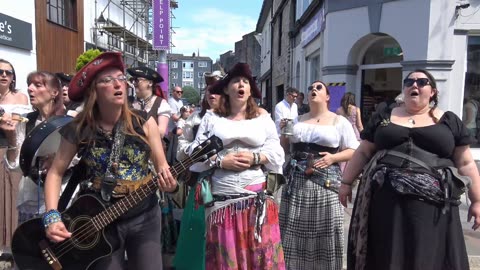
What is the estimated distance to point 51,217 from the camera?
6.95 ft

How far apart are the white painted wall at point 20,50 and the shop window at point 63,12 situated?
1.27m

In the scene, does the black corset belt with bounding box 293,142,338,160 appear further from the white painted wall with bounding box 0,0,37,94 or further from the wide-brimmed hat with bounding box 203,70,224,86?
the white painted wall with bounding box 0,0,37,94

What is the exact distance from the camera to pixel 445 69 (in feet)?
25.5

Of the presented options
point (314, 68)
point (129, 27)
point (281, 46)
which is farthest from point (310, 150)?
point (129, 27)

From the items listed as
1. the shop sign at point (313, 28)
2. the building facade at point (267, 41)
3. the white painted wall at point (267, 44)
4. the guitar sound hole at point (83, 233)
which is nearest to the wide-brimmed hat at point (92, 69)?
the guitar sound hole at point (83, 233)

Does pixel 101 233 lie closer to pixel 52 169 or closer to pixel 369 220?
pixel 52 169

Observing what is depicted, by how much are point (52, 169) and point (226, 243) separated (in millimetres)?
1223

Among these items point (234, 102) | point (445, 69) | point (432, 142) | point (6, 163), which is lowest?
point (6, 163)

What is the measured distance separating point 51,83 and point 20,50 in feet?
26.8

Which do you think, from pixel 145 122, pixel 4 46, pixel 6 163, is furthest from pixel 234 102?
pixel 4 46

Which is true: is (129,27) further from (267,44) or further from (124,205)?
(124,205)

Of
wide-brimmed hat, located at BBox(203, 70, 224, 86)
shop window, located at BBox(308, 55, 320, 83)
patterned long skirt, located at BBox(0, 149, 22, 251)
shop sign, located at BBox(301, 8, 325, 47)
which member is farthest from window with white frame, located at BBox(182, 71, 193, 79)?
patterned long skirt, located at BBox(0, 149, 22, 251)

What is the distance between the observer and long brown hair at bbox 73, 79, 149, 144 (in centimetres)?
222

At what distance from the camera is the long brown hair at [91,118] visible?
87.3 inches
